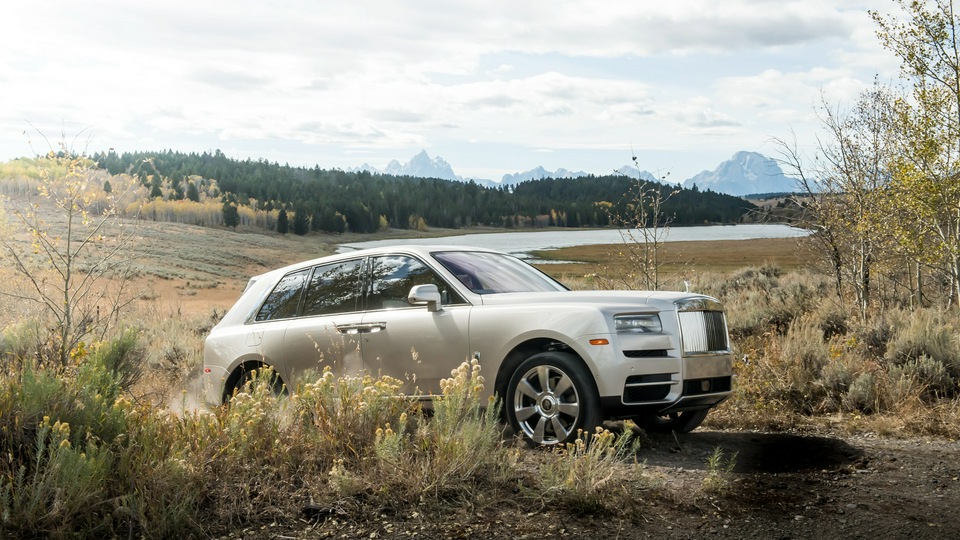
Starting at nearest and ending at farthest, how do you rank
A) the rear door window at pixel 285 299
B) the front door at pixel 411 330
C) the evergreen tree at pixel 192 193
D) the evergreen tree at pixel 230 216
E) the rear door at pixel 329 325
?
1. the front door at pixel 411 330
2. the rear door at pixel 329 325
3. the rear door window at pixel 285 299
4. the evergreen tree at pixel 230 216
5. the evergreen tree at pixel 192 193

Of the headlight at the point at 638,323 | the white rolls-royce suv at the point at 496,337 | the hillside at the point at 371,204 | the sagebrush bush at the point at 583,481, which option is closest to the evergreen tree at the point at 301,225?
the hillside at the point at 371,204

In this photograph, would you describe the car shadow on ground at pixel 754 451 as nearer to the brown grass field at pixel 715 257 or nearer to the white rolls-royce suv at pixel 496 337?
the white rolls-royce suv at pixel 496 337

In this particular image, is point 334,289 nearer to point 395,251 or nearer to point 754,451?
point 395,251

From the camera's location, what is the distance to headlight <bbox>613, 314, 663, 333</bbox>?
639cm

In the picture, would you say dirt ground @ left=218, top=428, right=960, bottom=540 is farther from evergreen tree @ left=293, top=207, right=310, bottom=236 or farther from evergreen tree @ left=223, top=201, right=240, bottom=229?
evergreen tree @ left=223, top=201, right=240, bottom=229

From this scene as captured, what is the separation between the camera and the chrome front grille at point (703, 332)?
261 inches

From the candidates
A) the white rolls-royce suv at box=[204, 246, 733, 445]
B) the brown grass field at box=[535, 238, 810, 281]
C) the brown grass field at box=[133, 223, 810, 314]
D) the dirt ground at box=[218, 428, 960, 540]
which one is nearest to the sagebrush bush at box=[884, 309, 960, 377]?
the dirt ground at box=[218, 428, 960, 540]

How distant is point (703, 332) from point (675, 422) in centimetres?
134

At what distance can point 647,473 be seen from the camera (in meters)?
6.02

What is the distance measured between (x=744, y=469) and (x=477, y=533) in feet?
8.53

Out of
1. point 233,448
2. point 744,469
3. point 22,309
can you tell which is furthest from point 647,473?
point 22,309

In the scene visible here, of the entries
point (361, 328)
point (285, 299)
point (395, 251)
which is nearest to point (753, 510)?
point (361, 328)

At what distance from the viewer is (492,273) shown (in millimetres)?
7578

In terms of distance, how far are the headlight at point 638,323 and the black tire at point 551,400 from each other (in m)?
0.42
